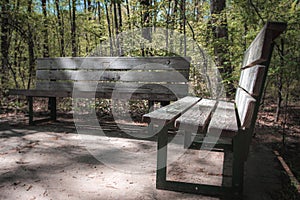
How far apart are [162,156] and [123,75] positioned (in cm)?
241

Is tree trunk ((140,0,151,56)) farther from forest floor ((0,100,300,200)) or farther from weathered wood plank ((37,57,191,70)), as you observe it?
forest floor ((0,100,300,200))

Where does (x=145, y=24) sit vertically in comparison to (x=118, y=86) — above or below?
above

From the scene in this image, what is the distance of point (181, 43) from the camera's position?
219 inches

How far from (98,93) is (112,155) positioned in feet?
A: 3.97

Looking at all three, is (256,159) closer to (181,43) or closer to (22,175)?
(22,175)

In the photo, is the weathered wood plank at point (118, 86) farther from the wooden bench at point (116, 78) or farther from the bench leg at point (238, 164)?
the bench leg at point (238, 164)

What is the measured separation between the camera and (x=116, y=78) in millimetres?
3977

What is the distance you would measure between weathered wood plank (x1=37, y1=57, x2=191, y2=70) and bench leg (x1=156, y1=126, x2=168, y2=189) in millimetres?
2032

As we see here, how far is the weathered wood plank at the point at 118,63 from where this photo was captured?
3.57 metres

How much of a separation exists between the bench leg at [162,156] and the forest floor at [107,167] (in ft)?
0.23

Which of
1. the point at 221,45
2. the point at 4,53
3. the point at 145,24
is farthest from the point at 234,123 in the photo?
the point at 4,53

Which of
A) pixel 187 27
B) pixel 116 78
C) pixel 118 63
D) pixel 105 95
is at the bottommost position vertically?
pixel 105 95

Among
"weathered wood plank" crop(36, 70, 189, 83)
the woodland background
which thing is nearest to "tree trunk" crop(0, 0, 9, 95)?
the woodland background

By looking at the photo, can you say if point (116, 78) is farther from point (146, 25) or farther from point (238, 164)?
point (238, 164)
